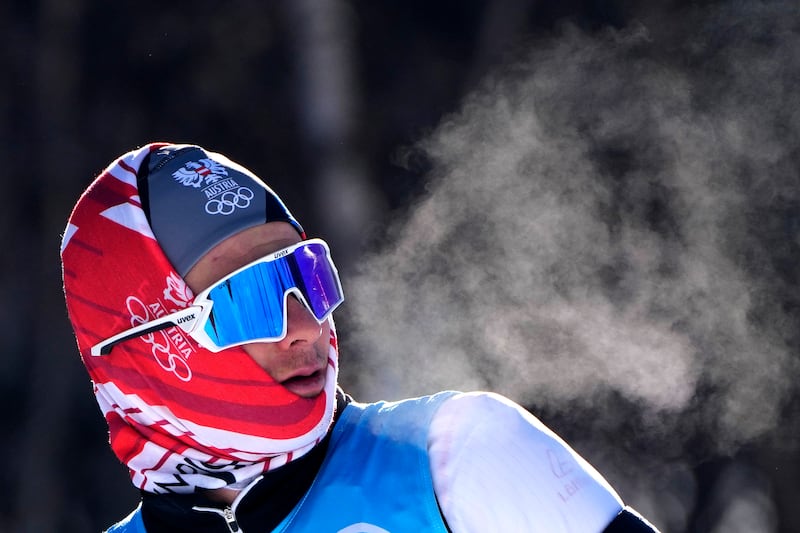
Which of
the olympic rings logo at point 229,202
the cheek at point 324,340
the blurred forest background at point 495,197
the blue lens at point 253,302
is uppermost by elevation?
the olympic rings logo at point 229,202

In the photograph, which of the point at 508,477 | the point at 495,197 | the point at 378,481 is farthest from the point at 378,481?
the point at 495,197

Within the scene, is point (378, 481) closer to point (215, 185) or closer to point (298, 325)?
point (298, 325)

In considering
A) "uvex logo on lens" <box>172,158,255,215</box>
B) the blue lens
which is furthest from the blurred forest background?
the blue lens

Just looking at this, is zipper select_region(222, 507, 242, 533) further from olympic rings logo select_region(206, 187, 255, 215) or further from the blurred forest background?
the blurred forest background

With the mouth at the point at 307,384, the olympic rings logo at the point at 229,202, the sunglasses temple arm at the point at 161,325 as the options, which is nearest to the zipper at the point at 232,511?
the mouth at the point at 307,384

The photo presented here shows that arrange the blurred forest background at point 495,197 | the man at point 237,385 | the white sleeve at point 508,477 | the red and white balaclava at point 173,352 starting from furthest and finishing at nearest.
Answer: the blurred forest background at point 495,197
the red and white balaclava at point 173,352
the man at point 237,385
the white sleeve at point 508,477

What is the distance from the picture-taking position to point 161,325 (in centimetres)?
156

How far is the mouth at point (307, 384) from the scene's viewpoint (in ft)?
5.08

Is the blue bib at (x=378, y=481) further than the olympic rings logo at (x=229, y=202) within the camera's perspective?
No

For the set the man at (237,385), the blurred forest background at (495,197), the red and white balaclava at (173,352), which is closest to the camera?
the man at (237,385)

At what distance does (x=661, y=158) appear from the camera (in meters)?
2.74

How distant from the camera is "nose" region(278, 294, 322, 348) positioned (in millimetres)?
1561

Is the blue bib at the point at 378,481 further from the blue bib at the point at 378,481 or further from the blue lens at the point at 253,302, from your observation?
the blue lens at the point at 253,302

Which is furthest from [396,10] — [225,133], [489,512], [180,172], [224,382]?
[489,512]
